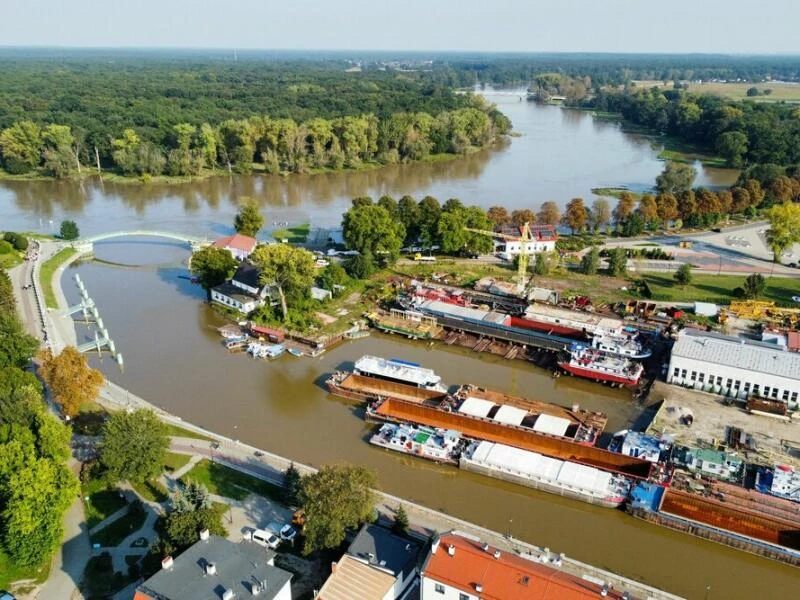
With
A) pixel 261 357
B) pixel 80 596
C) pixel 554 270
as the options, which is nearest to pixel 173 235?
pixel 261 357

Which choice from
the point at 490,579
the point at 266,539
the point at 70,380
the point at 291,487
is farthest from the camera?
the point at 70,380

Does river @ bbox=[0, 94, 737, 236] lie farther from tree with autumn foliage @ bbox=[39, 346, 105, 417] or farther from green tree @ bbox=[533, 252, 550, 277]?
tree with autumn foliage @ bbox=[39, 346, 105, 417]

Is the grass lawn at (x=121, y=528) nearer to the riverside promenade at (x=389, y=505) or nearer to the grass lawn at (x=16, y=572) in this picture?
the grass lawn at (x=16, y=572)

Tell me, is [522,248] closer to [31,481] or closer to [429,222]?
[429,222]

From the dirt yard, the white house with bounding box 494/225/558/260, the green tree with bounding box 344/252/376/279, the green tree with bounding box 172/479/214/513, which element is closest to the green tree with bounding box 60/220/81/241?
the green tree with bounding box 344/252/376/279

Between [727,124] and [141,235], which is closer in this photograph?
[141,235]

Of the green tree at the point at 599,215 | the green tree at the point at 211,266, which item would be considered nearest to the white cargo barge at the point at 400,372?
the green tree at the point at 211,266

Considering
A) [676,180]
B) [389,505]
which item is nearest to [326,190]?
[676,180]
